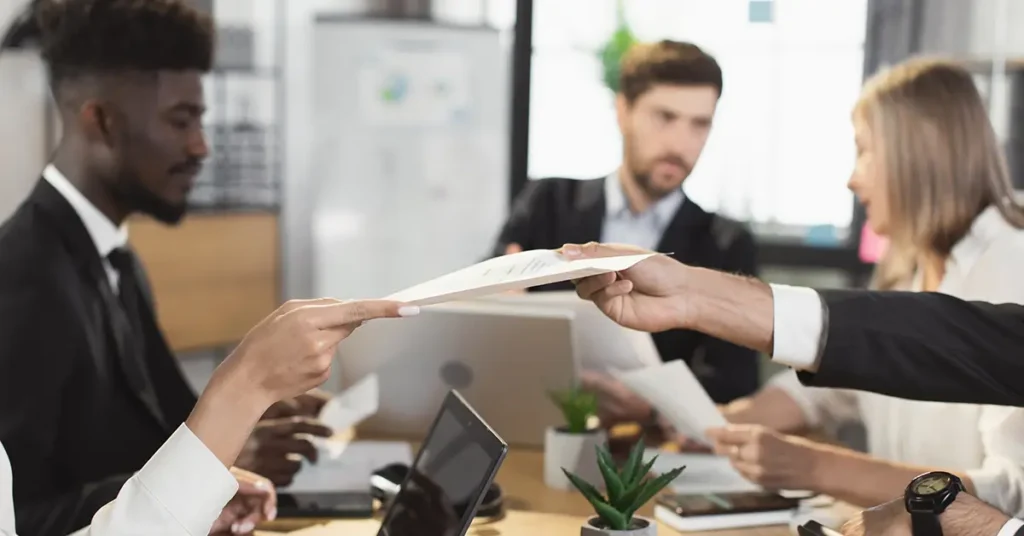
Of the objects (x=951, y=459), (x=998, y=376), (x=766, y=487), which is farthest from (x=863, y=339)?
(x=951, y=459)

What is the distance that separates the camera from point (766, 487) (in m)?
1.81

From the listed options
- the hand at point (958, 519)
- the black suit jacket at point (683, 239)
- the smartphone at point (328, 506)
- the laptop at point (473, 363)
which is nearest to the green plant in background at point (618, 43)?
the black suit jacket at point (683, 239)

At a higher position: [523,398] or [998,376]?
[998,376]

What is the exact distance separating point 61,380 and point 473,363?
29.5 inches

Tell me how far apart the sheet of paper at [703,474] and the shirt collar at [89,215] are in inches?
40.7

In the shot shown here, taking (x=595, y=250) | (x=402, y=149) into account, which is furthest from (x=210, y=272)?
(x=595, y=250)

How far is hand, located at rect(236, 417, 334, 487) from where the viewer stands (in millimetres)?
Result: 1873

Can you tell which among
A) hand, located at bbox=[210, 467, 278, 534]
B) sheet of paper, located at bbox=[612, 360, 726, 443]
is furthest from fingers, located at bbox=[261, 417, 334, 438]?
sheet of paper, located at bbox=[612, 360, 726, 443]

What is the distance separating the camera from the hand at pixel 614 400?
2223 millimetres

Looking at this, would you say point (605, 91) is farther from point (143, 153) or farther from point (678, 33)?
point (143, 153)

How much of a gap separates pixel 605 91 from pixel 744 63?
0.58 m

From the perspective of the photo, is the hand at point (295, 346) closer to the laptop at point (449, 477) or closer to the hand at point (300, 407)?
the laptop at point (449, 477)

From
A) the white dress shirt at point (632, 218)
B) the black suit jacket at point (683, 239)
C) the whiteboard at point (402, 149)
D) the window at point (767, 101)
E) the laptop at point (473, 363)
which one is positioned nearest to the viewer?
the laptop at point (473, 363)

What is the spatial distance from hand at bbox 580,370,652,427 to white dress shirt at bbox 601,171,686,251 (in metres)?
0.53
